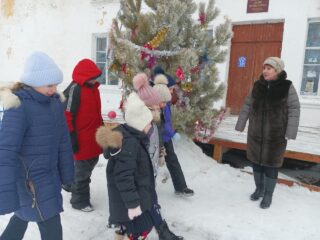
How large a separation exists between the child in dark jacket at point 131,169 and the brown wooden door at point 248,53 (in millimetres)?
5689

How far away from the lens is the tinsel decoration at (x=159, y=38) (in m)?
4.33

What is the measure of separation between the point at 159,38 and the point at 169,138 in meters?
1.43

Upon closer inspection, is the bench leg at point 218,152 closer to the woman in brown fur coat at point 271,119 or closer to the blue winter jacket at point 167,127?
the woman in brown fur coat at point 271,119

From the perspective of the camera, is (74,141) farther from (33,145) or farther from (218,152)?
(218,152)

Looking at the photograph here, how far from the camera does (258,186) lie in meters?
3.80

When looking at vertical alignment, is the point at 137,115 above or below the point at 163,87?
below

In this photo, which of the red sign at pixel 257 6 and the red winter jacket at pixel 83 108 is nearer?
the red winter jacket at pixel 83 108

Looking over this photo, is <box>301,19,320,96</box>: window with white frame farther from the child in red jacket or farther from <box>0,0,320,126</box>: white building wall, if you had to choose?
the child in red jacket

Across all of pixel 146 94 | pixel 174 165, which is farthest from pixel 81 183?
pixel 146 94

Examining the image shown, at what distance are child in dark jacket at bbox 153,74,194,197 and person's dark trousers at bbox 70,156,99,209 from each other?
0.80m

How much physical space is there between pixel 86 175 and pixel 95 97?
808 millimetres

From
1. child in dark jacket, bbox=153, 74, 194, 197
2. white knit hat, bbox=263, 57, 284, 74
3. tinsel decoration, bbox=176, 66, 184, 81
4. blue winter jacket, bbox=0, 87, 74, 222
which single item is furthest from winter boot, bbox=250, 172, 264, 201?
blue winter jacket, bbox=0, 87, 74, 222

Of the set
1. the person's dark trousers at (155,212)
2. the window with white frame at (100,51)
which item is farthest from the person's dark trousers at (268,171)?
the window with white frame at (100,51)

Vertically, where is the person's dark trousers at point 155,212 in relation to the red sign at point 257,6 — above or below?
below
